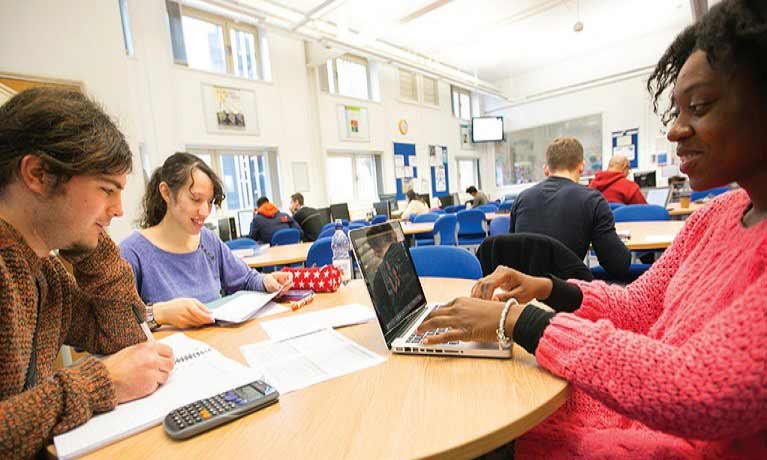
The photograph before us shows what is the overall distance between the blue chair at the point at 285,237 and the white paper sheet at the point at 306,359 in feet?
11.7

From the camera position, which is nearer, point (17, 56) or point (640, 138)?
point (17, 56)

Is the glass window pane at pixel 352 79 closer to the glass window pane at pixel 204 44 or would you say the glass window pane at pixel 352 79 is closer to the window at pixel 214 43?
the window at pixel 214 43

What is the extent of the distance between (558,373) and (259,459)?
544 millimetres

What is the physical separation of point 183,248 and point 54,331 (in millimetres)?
808

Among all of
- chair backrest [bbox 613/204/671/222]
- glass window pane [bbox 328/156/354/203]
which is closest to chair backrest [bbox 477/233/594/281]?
chair backrest [bbox 613/204/671/222]

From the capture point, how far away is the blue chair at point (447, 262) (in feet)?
5.94

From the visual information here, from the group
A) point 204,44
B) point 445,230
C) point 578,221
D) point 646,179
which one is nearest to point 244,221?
point 204,44

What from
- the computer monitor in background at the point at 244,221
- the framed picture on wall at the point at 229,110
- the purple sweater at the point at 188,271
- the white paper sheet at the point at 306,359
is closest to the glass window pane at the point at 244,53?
the framed picture on wall at the point at 229,110

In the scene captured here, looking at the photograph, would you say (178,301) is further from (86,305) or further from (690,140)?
(690,140)

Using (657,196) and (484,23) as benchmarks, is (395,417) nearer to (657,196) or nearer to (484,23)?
(657,196)

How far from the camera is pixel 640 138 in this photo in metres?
9.11

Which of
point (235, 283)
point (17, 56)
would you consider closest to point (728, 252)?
point (235, 283)

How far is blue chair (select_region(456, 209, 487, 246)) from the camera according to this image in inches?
200

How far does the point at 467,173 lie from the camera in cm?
1184
